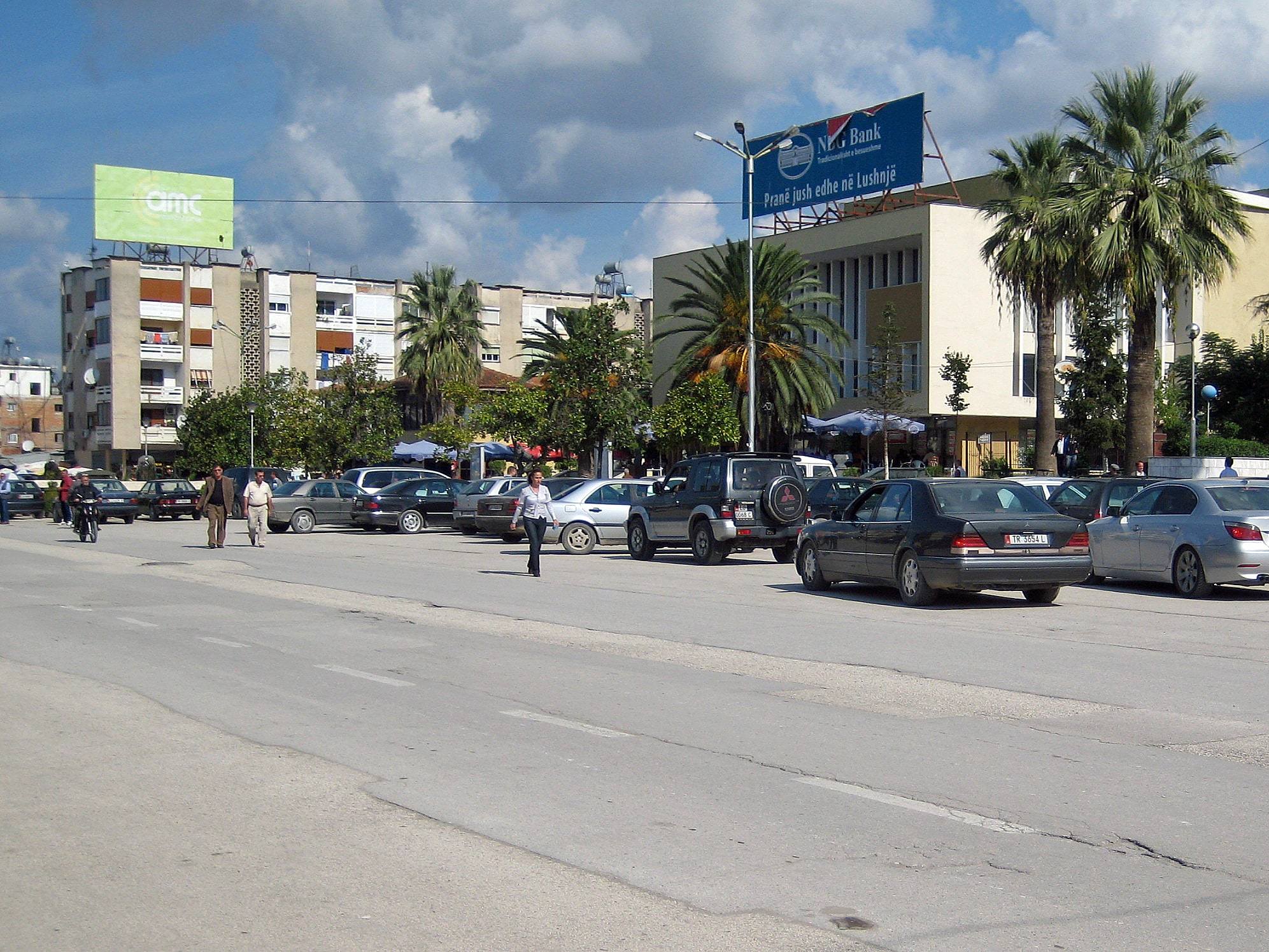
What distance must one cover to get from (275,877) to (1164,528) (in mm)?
15079

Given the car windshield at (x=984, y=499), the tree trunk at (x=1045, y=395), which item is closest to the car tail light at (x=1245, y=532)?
the car windshield at (x=984, y=499)

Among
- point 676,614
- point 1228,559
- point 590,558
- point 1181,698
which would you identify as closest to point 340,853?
point 1181,698

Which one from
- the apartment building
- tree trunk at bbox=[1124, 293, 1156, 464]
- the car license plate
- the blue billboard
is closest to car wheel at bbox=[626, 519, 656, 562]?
the car license plate

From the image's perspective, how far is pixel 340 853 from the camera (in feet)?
19.0

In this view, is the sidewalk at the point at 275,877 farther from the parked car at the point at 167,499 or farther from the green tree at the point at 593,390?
the parked car at the point at 167,499

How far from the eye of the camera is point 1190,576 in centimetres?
1739

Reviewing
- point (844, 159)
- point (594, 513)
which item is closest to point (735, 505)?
point (594, 513)

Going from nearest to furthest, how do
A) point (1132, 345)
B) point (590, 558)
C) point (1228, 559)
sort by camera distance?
point (1228, 559) → point (590, 558) → point (1132, 345)

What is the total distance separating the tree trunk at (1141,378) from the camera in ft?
97.0

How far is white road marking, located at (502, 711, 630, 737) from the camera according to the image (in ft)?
27.6

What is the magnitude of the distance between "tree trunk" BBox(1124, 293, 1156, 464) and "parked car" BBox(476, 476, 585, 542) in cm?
1303

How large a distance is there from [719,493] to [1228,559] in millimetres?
9494

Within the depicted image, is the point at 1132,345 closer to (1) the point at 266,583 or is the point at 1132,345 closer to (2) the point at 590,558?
(2) the point at 590,558

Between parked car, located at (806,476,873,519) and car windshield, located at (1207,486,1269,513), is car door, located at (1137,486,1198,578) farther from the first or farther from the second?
parked car, located at (806,476,873,519)
